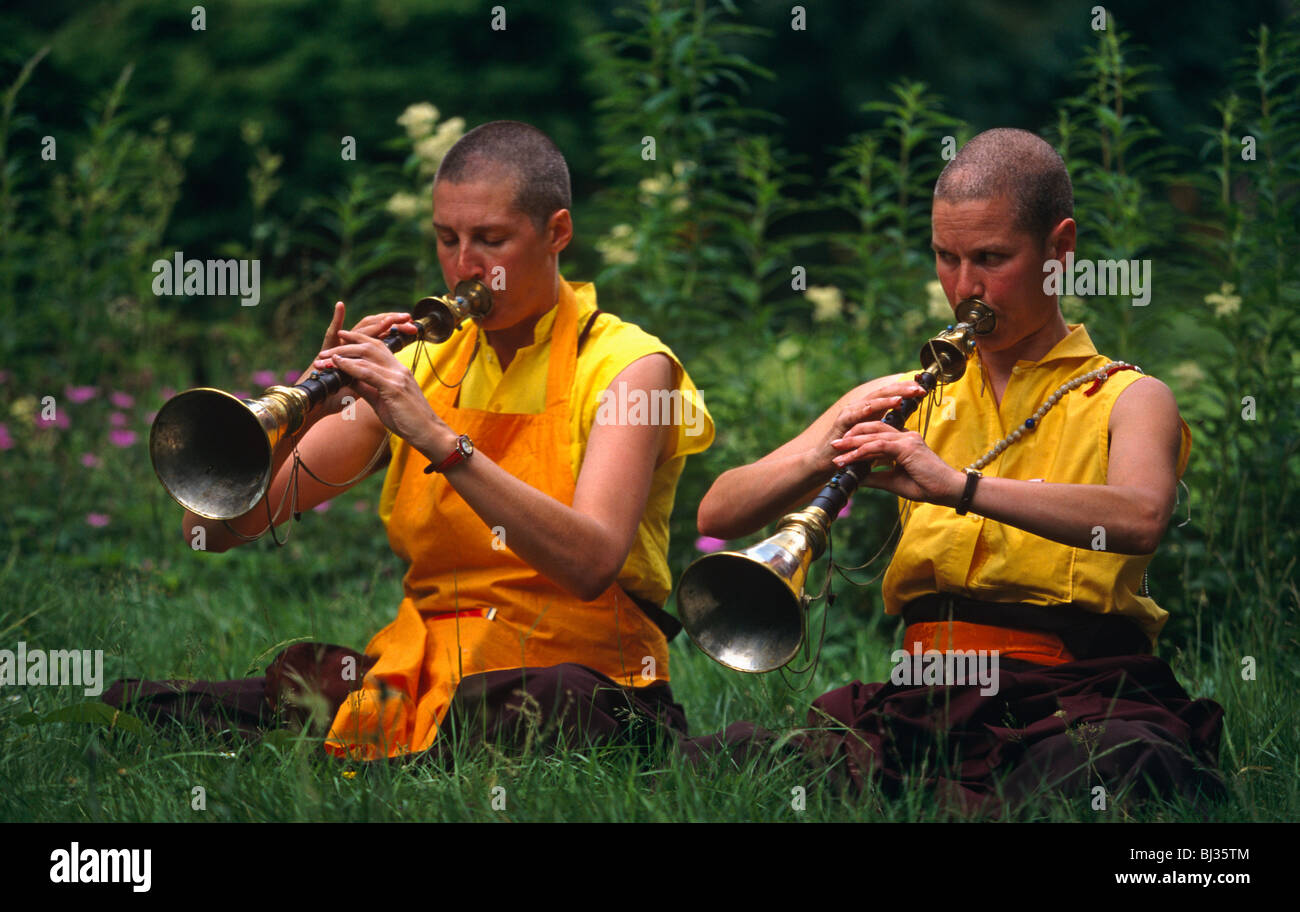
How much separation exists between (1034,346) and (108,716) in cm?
213

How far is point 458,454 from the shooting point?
279 cm

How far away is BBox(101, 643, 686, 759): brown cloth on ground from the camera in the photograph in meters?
2.88

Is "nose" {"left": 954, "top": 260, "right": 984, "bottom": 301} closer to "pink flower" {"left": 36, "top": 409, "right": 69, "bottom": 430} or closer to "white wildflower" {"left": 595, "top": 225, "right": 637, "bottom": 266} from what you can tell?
"white wildflower" {"left": 595, "top": 225, "right": 637, "bottom": 266}

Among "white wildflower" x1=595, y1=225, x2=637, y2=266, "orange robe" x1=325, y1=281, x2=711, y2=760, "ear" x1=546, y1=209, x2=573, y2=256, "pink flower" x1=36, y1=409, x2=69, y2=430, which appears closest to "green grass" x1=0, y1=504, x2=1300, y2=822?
"orange robe" x1=325, y1=281, x2=711, y2=760

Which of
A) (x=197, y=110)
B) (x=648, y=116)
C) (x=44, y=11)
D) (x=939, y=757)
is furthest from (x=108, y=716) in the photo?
(x=44, y=11)

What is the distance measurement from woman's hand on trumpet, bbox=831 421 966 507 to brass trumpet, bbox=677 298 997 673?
46 mm

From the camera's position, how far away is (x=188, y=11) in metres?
10.9

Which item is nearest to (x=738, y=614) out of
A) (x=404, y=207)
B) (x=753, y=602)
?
(x=753, y=602)

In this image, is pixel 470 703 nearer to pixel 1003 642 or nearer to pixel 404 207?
pixel 1003 642

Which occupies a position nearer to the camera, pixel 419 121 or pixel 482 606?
pixel 482 606

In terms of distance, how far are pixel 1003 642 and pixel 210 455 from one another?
5.33 ft

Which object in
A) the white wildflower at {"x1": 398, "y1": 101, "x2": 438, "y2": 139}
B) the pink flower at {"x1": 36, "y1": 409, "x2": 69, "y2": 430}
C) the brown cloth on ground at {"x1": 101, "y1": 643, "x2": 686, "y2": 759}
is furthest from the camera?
the pink flower at {"x1": 36, "y1": 409, "x2": 69, "y2": 430}

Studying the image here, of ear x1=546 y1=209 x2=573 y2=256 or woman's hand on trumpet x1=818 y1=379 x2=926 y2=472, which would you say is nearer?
woman's hand on trumpet x1=818 y1=379 x2=926 y2=472

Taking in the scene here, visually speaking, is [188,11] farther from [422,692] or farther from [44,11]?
[422,692]
